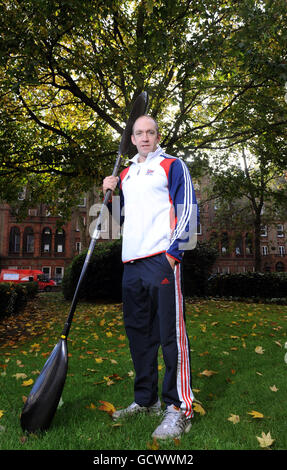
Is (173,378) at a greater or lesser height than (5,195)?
lesser

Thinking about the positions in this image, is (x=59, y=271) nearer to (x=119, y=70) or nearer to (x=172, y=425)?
(x=119, y=70)

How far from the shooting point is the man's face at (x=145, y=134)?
2930 mm

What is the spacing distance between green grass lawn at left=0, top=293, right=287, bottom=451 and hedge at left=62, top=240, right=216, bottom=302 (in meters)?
4.45

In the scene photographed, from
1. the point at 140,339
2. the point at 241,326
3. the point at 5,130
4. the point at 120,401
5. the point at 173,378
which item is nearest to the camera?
the point at 173,378

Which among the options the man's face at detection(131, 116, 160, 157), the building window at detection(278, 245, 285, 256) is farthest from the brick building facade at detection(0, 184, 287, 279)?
the man's face at detection(131, 116, 160, 157)

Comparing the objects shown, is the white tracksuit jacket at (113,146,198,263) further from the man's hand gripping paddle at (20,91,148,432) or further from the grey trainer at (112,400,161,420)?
the grey trainer at (112,400,161,420)

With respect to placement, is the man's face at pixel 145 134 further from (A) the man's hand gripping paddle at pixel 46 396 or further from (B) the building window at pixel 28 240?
(B) the building window at pixel 28 240

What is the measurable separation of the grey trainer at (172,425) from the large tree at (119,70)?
5.51 meters

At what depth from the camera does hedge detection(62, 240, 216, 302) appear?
11.9 meters
